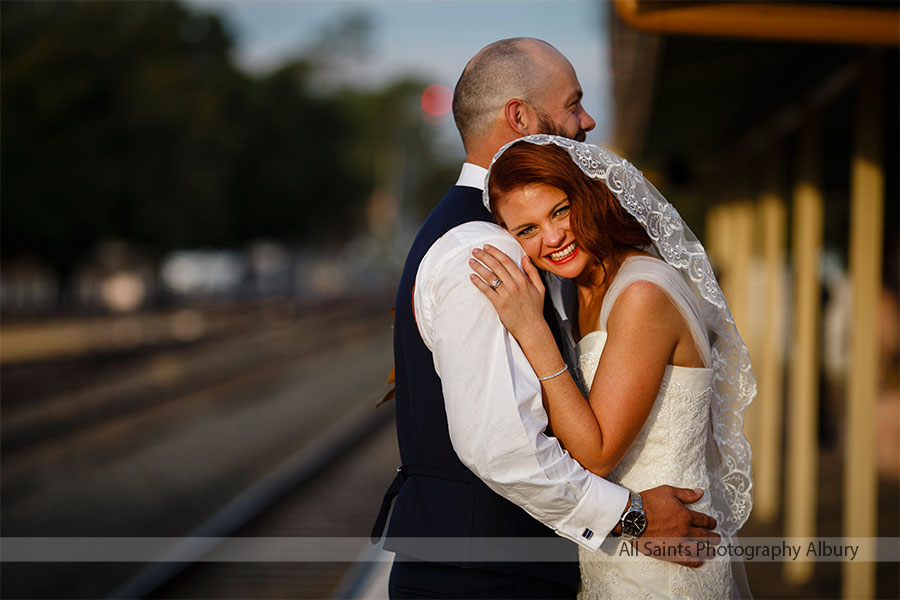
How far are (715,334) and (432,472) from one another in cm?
81

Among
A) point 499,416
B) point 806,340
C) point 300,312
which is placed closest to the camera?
point 499,416

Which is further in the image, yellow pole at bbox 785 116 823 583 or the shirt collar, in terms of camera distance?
yellow pole at bbox 785 116 823 583

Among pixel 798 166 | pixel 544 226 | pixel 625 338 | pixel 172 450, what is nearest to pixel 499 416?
pixel 625 338

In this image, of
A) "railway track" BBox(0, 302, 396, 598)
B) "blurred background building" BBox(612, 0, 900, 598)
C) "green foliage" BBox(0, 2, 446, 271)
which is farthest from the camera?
"green foliage" BBox(0, 2, 446, 271)

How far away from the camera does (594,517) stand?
2268mm

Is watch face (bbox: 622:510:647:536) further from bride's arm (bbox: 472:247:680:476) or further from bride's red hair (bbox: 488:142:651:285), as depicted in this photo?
bride's red hair (bbox: 488:142:651:285)

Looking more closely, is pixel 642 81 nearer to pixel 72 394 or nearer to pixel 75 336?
pixel 72 394

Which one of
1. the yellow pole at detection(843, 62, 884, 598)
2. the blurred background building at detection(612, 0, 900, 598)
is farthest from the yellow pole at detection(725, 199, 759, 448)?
the yellow pole at detection(843, 62, 884, 598)

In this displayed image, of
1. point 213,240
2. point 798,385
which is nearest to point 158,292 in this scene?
point 213,240

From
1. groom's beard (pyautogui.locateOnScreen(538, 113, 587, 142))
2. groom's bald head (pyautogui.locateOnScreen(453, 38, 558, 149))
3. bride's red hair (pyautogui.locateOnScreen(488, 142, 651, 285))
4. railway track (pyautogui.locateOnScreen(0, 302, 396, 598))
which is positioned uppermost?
groom's bald head (pyautogui.locateOnScreen(453, 38, 558, 149))

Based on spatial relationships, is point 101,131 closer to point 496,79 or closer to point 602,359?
point 496,79

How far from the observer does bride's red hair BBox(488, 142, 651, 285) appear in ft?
7.73

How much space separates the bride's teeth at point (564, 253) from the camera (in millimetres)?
2436

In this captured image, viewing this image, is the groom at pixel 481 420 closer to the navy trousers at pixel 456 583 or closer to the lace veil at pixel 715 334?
the navy trousers at pixel 456 583
